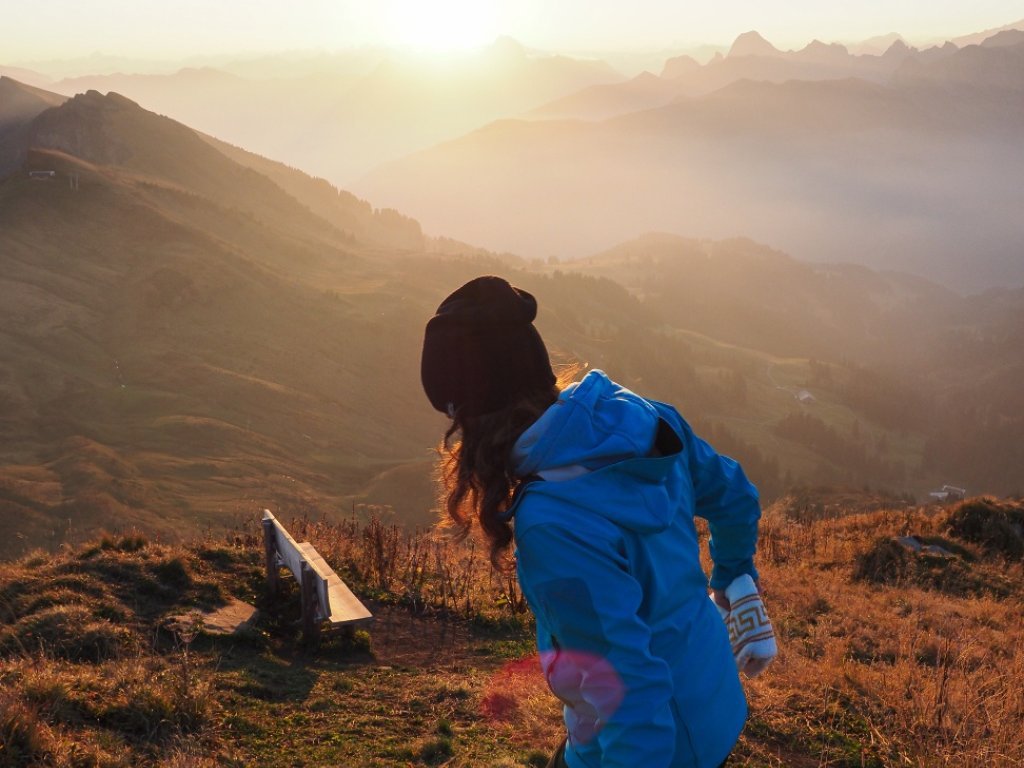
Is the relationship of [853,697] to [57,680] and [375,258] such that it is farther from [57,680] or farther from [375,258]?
[375,258]

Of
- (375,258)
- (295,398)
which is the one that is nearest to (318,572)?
(295,398)

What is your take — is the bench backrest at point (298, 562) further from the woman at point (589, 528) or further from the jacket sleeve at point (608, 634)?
the jacket sleeve at point (608, 634)

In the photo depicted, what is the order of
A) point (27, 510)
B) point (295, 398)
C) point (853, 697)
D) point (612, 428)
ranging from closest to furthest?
point (612, 428) → point (853, 697) → point (27, 510) → point (295, 398)

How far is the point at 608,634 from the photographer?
1.84 meters

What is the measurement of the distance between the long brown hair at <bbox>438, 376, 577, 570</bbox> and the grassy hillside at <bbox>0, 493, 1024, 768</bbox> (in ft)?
9.55

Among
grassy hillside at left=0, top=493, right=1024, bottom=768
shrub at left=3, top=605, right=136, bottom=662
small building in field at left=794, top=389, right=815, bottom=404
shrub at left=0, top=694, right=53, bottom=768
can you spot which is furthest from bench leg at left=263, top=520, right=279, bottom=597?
small building in field at left=794, top=389, right=815, bottom=404

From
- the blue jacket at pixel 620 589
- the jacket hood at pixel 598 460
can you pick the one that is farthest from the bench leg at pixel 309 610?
the jacket hood at pixel 598 460

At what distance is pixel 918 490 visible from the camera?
111188mm

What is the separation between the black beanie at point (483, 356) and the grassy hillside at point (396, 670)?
3.18 meters

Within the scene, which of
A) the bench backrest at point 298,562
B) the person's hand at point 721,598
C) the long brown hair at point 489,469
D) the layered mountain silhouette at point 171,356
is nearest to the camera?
the long brown hair at point 489,469

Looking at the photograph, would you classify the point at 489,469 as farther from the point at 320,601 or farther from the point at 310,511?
the point at 310,511

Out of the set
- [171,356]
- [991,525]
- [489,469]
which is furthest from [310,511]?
[489,469]

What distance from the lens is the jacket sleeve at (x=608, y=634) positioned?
1.84m

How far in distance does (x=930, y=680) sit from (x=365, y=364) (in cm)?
6557
